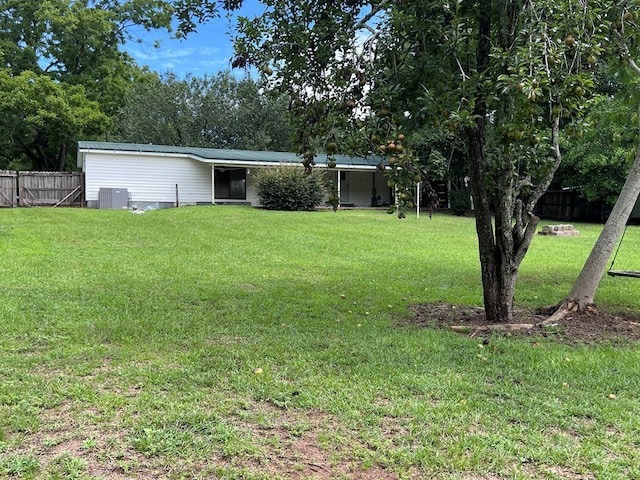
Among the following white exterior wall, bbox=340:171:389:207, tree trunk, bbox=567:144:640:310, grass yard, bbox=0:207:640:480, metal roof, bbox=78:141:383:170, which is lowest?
grass yard, bbox=0:207:640:480

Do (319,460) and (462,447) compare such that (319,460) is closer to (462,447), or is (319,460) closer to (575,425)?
(462,447)

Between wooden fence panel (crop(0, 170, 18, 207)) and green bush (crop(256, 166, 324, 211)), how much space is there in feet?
32.2

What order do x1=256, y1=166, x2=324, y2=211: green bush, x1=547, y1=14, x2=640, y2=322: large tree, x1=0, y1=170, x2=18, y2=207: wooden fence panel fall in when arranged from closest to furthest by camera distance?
x1=547, y1=14, x2=640, y2=322: large tree
x1=256, y1=166, x2=324, y2=211: green bush
x1=0, y1=170, x2=18, y2=207: wooden fence panel

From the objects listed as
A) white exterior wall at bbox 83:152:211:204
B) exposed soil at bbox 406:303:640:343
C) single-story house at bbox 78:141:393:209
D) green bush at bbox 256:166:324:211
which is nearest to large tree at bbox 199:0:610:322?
exposed soil at bbox 406:303:640:343

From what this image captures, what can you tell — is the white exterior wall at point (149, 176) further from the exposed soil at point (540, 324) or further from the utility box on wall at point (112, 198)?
the exposed soil at point (540, 324)

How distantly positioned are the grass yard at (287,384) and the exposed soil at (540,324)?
25 centimetres

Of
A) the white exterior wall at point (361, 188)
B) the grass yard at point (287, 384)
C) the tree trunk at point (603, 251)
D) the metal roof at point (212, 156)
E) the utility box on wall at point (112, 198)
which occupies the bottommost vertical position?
the grass yard at point (287, 384)

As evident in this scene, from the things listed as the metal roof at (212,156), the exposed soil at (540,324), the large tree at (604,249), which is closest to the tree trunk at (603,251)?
the large tree at (604,249)

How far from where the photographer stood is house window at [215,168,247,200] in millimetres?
24531

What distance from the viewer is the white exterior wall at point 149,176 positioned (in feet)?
68.7

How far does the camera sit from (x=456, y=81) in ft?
13.1

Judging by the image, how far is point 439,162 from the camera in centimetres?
409

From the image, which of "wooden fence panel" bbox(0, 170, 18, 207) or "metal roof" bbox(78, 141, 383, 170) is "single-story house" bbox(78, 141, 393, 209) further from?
"wooden fence panel" bbox(0, 170, 18, 207)

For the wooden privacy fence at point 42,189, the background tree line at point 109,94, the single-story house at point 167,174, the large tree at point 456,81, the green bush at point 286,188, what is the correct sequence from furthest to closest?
1. the background tree line at point 109,94
2. the single-story house at point 167,174
3. the wooden privacy fence at point 42,189
4. the green bush at point 286,188
5. the large tree at point 456,81
